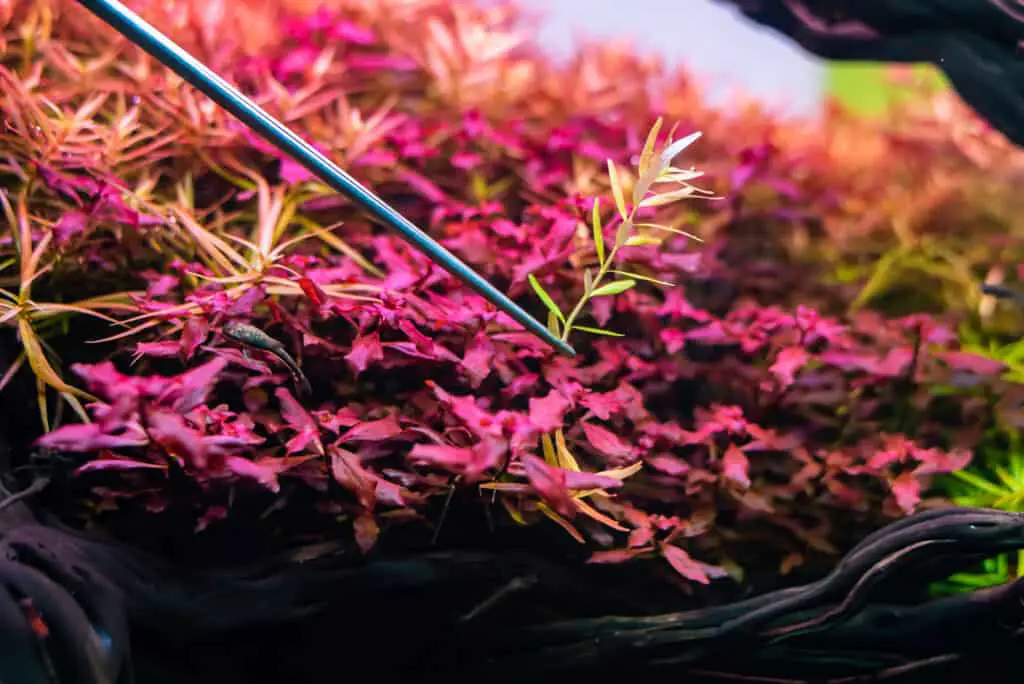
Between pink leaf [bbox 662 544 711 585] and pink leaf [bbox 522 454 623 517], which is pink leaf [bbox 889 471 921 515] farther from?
pink leaf [bbox 522 454 623 517]

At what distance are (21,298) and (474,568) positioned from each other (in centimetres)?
71

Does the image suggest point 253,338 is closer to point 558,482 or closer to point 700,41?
point 558,482

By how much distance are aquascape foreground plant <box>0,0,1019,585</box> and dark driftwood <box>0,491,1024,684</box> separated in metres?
0.08

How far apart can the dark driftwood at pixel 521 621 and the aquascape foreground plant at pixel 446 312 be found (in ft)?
0.28

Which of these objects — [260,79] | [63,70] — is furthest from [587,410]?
[63,70]

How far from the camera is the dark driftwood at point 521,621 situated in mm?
964

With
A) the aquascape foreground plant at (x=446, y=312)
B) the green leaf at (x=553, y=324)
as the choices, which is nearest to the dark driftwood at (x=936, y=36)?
the aquascape foreground plant at (x=446, y=312)

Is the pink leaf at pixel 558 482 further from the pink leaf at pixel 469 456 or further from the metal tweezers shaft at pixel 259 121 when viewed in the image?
the metal tweezers shaft at pixel 259 121

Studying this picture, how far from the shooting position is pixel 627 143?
167 cm

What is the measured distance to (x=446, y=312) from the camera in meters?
0.98

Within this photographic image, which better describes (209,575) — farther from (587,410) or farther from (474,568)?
(587,410)

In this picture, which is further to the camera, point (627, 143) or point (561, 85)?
point (561, 85)

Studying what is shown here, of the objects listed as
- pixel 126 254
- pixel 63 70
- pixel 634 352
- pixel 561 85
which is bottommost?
pixel 634 352

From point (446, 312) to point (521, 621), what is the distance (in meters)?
0.47
